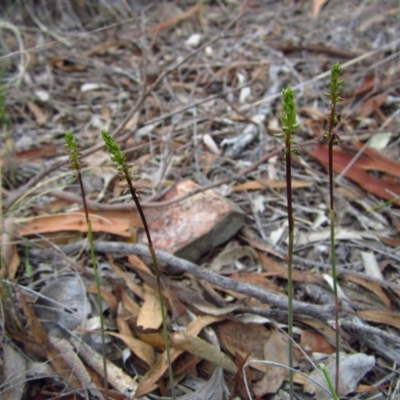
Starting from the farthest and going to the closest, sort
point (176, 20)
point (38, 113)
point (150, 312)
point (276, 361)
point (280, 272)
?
point (176, 20) < point (38, 113) < point (280, 272) < point (150, 312) < point (276, 361)

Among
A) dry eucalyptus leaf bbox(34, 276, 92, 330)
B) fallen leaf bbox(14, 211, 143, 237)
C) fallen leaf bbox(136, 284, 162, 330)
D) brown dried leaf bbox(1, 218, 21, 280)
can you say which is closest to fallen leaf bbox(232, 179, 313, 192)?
fallen leaf bbox(14, 211, 143, 237)

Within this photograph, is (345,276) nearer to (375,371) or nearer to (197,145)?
(375,371)

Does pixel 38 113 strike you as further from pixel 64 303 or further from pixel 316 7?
pixel 316 7

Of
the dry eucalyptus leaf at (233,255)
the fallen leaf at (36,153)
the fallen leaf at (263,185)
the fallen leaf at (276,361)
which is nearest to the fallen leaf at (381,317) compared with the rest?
the fallen leaf at (276,361)

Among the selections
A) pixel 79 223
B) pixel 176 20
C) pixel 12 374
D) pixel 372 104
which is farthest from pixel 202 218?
pixel 176 20

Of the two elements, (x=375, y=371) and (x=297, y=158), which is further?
(x=297, y=158)

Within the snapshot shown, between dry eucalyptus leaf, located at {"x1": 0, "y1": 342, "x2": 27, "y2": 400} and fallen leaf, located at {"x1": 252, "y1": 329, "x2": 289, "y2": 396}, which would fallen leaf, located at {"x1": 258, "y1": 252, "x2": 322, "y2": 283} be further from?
dry eucalyptus leaf, located at {"x1": 0, "y1": 342, "x2": 27, "y2": 400}

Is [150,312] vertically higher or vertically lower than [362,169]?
lower

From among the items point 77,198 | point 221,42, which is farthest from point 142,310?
point 221,42

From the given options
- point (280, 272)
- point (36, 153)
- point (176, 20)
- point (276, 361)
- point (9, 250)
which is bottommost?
point (276, 361)
